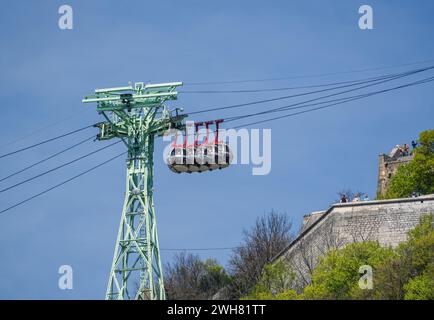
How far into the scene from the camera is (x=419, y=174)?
78.5 metres

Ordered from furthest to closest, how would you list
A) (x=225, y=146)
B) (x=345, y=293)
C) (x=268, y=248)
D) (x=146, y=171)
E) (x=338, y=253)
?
1. (x=268, y=248)
2. (x=338, y=253)
3. (x=345, y=293)
4. (x=146, y=171)
5. (x=225, y=146)

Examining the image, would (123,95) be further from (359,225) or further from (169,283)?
(169,283)

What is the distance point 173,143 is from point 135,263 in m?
5.85

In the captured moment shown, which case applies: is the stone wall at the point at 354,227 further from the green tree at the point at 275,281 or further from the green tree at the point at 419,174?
the green tree at the point at 419,174

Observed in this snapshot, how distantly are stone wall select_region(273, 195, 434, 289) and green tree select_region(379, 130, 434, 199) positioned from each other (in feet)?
38.9

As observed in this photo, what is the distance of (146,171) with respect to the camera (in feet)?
171

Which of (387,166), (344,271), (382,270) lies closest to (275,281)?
(344,271)

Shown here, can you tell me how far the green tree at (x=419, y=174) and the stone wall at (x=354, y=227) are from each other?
11.9 m

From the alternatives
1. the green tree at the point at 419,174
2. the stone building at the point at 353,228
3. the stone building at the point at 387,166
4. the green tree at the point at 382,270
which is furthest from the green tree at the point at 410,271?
the stone building at the point at 387,166

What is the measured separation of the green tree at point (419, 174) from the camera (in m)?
78.1

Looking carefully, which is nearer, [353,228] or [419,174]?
[353,228]

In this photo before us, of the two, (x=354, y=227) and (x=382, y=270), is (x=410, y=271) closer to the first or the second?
(x=382, y=270)

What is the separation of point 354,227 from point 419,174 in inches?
540
